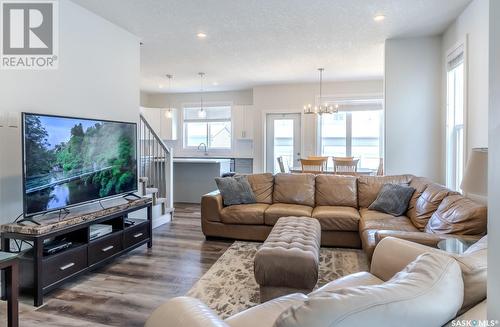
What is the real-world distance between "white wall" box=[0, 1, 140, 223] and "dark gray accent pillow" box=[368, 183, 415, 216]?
3.50m

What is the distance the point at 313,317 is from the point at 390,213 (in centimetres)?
342

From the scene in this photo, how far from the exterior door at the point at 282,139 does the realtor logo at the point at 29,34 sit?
5.55m

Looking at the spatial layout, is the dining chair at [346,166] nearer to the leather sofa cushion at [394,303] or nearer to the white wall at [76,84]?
the white wall at [76,84]

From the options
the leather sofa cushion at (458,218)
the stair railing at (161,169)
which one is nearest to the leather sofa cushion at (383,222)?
the leather sofa cushion at (458,218)

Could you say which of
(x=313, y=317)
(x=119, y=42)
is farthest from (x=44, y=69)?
(x=313, y=317)

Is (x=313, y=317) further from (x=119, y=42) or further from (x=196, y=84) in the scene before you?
(x=196, y=84)

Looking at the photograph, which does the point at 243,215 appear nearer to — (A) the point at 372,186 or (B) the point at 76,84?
(A) the point at 372,186

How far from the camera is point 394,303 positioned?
851mm

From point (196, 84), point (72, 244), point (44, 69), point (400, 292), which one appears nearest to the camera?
point (400, 292)

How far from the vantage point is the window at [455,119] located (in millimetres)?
3880

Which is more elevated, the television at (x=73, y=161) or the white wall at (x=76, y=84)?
the white wall at (x=76, y=84)

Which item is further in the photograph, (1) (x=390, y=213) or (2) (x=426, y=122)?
(2) (x=426, y=122)

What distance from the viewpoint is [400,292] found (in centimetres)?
90

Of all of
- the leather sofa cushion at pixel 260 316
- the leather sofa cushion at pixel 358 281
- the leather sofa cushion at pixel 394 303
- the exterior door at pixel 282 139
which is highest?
the exterior door at pixel 282 139
